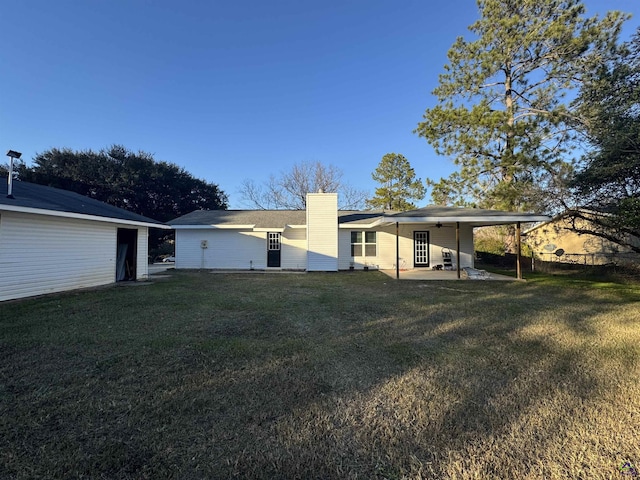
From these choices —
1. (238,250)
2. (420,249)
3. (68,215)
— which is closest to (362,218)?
(420,249)

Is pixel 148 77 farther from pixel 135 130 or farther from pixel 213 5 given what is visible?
pixel 135 130

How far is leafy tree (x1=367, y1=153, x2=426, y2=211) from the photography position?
2717 centimetres

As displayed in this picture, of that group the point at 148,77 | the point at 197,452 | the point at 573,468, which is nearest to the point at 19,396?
the point at 197,452

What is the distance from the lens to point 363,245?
49.5ft

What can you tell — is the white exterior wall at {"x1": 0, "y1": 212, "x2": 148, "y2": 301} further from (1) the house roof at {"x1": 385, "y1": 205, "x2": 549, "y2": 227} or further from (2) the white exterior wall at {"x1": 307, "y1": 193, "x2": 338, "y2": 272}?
(1) the house roof at {"x1": 385, "y1": 205, "x2": 549, "y2": 227}

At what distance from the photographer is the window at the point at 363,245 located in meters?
15.1

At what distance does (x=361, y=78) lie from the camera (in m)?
14.7

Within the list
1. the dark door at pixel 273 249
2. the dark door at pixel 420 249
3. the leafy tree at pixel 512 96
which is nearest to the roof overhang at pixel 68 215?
the dark door at pixel 273 249

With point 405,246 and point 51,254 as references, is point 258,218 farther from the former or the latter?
point 51,254

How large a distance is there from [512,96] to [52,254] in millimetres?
21936

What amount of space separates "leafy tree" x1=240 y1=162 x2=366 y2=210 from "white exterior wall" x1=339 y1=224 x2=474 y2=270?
14.1 metres

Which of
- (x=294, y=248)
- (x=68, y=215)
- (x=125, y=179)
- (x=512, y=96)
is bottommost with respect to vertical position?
(x=294, y=248)

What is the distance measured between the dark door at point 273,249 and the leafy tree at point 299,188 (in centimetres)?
1376

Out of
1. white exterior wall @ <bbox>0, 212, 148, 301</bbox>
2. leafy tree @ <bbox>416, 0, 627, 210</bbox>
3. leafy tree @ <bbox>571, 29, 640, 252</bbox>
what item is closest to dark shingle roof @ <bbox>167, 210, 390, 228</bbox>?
white exterior wall @ <bbox>0, 212, 148, 301</bbox>
